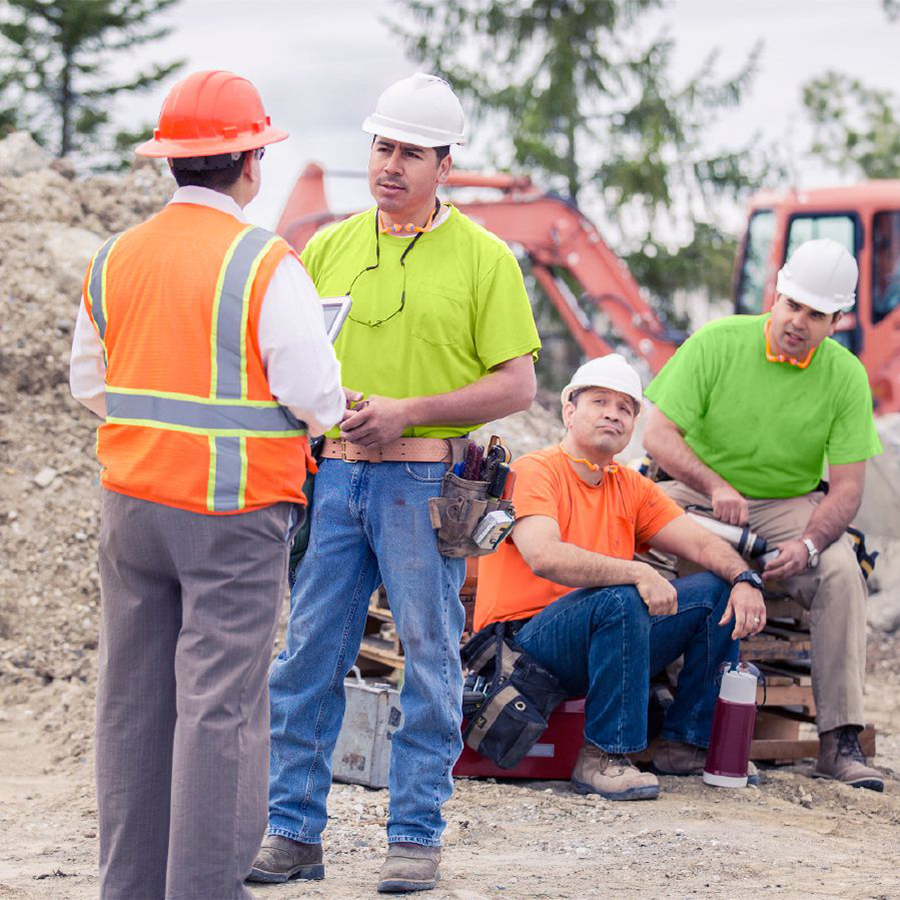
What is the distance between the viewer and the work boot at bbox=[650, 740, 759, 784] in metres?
5.64

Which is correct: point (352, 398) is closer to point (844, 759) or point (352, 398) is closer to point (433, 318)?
point (433, 318)

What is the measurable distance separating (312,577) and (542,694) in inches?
59.5

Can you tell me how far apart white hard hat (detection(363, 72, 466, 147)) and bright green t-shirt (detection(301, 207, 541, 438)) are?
0.83ft

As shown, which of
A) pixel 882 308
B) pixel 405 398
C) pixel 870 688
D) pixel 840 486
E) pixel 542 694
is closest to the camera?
pixel 405 398

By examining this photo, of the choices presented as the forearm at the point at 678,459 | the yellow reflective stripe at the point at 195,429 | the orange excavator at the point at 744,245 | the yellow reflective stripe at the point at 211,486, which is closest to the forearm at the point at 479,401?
the yellow reflective stripe at the point at 195,429

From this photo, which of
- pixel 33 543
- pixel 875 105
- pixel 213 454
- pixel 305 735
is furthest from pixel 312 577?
pixel 875 105

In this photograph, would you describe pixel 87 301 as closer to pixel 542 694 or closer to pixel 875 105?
pixel 542 694

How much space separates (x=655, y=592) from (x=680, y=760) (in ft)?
2.71

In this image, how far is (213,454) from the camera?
3.21 metres

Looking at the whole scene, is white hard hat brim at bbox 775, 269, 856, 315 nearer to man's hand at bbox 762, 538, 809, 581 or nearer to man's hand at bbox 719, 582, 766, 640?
man's hand at bbox 762, 538, 809, 581

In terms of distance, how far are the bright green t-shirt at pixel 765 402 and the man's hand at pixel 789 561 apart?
1.38 feet

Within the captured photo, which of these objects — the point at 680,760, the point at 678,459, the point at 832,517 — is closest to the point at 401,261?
the point at 678,459

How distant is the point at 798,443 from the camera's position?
609 cm

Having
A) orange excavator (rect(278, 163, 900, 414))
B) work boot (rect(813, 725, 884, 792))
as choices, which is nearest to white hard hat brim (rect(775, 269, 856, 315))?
work boot (rect(813, 725, 884, 792))
